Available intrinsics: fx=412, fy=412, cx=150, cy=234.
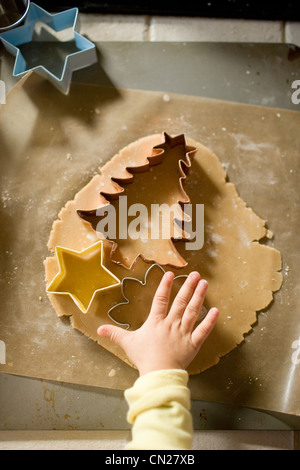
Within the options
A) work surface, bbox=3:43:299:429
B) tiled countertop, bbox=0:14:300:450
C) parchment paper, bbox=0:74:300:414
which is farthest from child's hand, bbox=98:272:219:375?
tiled countertop, bbox=0:14:300:450

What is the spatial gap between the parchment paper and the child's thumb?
0.08 m

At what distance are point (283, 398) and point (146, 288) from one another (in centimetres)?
40

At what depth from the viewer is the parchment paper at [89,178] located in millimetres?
940

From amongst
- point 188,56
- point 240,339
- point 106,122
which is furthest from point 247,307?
point 188,56

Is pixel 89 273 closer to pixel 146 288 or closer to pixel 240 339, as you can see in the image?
pixel 146 288

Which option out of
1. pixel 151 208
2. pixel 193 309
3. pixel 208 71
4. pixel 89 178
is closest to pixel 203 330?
pixel 193 309

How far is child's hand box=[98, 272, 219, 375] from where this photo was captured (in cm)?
84

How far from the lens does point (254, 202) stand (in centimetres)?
103

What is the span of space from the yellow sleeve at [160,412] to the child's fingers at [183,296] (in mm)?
119

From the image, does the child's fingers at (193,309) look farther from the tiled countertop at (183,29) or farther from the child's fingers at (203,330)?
the tiled countertop at (183,29)

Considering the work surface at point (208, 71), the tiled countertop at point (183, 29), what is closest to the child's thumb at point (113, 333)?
the work surface at point (208, 71)

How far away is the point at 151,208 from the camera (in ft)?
3.30

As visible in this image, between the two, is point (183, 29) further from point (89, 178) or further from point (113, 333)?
point (113, 333)

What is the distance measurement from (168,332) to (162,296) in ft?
0.25
